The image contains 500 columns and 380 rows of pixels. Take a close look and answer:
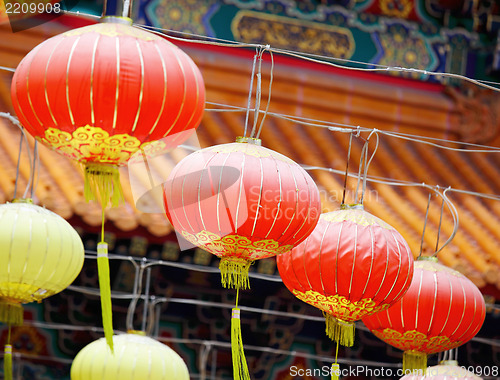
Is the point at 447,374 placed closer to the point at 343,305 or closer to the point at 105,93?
the point at 343,305

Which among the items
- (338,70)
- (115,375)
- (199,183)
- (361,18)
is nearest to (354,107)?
(338,70)

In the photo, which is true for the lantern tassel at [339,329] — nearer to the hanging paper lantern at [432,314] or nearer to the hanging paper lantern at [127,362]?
the hanging paper lantern at [432,314]

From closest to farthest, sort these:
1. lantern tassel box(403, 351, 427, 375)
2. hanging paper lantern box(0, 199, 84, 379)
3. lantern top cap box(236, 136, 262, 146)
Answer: lantern top cap box(236, 136, 262, 146)
hanging paper lantern box(0, 199, 84, 379)
lantern tassel box(403, 351, 427, 375)

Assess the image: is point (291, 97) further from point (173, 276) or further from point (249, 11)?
point (173, 276)

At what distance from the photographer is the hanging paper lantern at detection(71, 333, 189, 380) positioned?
473cm

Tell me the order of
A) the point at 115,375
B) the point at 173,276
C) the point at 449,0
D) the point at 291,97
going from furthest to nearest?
the point at 449,0
the point at 291,97
the point at 173,276
the point at 115,375

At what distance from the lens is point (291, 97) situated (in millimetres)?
6977

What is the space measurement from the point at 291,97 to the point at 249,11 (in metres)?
0.74

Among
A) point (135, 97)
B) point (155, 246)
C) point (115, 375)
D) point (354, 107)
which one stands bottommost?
point (115, 375)

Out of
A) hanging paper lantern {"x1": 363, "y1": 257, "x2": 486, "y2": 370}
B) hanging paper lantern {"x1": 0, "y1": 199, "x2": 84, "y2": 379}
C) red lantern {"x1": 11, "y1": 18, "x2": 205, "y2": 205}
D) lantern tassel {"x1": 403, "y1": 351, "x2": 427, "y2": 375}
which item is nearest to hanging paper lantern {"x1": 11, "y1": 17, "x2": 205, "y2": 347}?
red lantern {"x1": 11, "y1": 18, "x2": 205, "y2": 205}

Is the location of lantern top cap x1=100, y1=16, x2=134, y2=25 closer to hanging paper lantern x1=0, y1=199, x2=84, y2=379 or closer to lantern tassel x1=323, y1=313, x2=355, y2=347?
hanging paper lantern x1=0, y1=199, x2=84, y2=379

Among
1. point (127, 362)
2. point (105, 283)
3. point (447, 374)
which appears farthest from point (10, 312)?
point (447, 374)

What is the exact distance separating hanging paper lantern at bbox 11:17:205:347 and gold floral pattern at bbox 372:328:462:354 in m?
1.70

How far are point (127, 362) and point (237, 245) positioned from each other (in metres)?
1.29
